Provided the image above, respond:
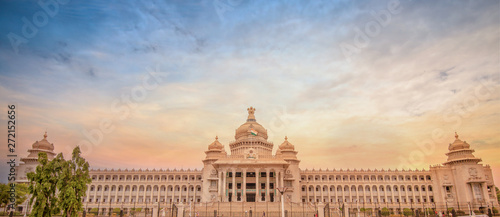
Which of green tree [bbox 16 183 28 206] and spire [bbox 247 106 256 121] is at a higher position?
Answer: spire [bbox 247 106 256 121]

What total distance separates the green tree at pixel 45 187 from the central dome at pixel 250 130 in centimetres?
5508

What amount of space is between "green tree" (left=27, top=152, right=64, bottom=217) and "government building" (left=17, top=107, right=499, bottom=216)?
3849cm

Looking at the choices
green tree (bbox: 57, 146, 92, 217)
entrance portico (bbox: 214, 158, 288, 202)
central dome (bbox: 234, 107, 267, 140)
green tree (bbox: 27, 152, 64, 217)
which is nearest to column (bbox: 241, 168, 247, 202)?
entrance portico (bbox: 214, 158, 288, 202)

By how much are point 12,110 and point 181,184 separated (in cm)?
6224

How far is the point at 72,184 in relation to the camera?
115ft

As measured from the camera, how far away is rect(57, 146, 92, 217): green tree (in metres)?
34.3

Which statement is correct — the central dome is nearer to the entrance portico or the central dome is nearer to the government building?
the government building

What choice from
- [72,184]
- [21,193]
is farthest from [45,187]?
[21,193]

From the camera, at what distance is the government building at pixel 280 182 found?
7381cm

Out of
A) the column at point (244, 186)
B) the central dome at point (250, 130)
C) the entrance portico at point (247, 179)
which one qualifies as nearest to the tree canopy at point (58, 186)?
the entrance portico at point (247, 179)

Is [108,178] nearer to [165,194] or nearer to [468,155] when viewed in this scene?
[165,194]

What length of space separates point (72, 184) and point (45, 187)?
2.48 metres

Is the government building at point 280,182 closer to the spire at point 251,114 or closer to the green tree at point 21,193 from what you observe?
the spire at point 251,114

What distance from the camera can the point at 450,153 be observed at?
83.7m
